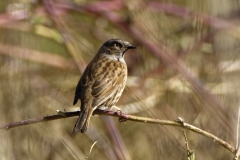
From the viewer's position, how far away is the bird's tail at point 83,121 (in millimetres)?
4379

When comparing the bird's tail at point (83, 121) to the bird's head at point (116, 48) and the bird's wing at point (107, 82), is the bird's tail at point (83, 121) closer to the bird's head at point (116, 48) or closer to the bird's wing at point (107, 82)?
the bird's wing at point (107, 82)

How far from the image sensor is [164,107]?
15.4 feet

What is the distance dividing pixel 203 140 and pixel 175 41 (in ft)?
6.28

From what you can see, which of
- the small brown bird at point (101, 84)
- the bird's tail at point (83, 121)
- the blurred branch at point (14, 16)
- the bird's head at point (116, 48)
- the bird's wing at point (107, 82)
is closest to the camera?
the bird's tail at point (83, 121)

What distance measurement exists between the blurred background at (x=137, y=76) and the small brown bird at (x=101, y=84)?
187 millimetres

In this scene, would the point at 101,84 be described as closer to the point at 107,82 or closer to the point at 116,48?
the point at 107,82

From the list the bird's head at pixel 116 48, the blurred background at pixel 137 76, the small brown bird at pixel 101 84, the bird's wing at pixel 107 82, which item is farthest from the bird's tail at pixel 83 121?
the bird's head at pixel 116 48

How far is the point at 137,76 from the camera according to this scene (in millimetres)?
6996

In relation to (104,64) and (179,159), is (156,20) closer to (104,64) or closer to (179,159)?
(104,64)

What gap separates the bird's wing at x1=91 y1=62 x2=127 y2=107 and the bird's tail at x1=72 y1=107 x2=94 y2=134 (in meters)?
0.10

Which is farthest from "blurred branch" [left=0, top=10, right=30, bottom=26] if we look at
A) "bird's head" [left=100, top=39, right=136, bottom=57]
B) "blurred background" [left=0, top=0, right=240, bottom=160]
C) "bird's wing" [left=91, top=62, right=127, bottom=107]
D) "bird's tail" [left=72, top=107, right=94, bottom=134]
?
"bird's tail" [left=72, top=107, right=94, bottom=134]

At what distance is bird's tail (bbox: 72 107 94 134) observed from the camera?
438cm

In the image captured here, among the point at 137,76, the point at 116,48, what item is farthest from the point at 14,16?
the point at 137,76

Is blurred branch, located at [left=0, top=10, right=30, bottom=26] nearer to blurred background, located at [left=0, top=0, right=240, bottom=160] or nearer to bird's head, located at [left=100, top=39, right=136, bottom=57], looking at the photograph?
blurred background, located at [left=0, top=0, right=240, bottom=160]
